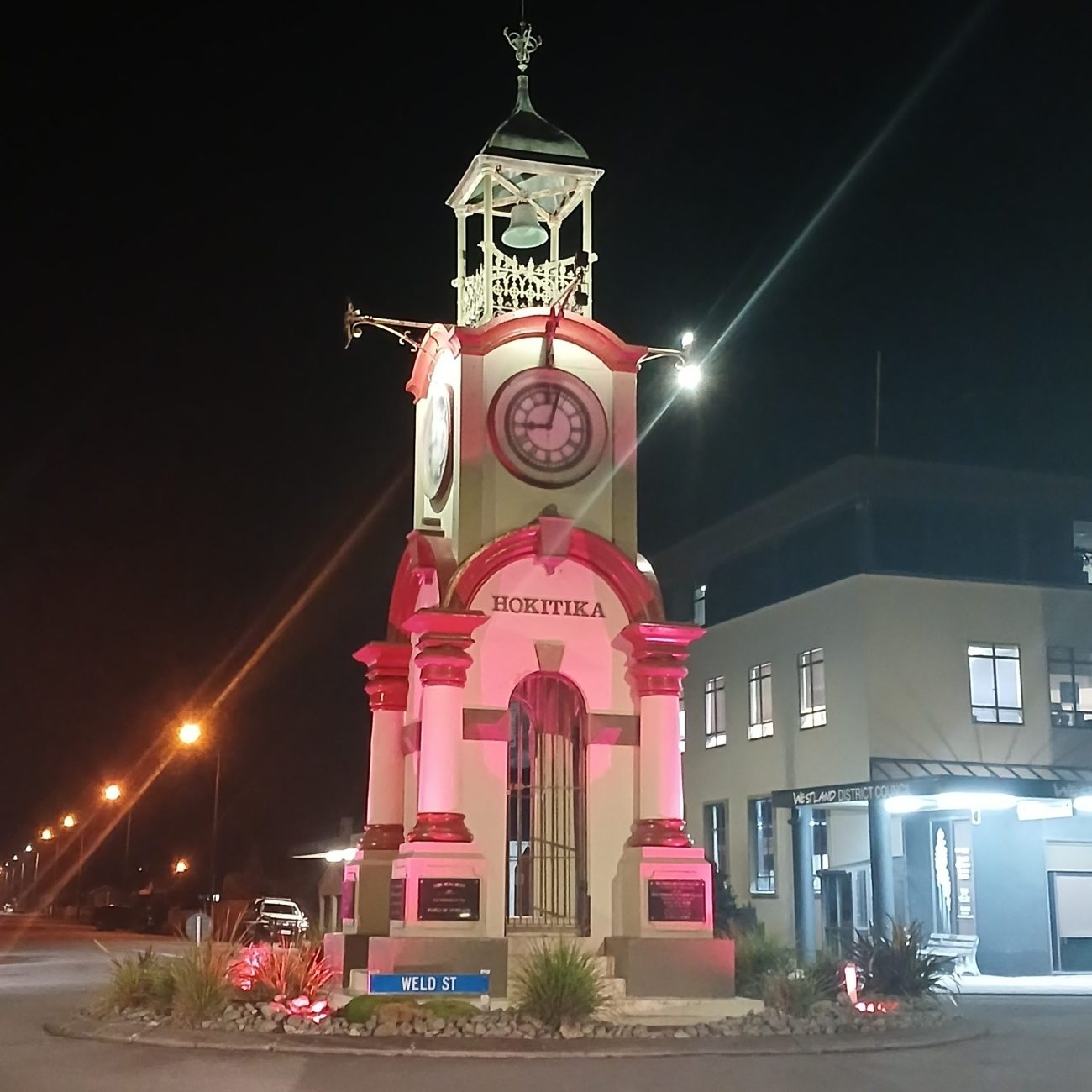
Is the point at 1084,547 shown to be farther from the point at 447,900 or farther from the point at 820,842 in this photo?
the point at 447,900

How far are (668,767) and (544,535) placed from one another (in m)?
3.28

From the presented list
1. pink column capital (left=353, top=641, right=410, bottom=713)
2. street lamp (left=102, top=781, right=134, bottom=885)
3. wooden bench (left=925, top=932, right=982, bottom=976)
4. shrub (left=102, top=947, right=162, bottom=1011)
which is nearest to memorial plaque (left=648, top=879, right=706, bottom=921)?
pink column capital (left=353, top=641, right=410, bottom=713)

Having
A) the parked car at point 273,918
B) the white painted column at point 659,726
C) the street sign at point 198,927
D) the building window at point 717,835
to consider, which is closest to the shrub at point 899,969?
the white painted column at point 659,726

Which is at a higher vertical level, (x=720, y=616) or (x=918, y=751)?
(x=720, y=616)

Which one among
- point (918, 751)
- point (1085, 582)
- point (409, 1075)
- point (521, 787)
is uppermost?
point (1085, 582)

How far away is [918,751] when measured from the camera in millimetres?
31312

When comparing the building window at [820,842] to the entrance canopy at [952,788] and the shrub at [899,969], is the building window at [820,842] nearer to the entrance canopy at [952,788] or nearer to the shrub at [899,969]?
the entrance canopy at [952,788]

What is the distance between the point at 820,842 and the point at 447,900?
20212mm

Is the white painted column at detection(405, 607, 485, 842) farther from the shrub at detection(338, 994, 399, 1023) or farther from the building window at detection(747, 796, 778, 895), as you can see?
the building window at detection(747, 796, 778, 895)

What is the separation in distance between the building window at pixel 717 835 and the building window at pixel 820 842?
319 centimetres

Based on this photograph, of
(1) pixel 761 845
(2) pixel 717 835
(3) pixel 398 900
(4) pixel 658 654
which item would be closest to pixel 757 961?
(4) pixel 658 654

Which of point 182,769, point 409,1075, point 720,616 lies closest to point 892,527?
point 720,616

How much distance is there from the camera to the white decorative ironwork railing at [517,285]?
19.6 meters

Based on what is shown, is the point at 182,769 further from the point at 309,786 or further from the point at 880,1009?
the point at 880,1009
